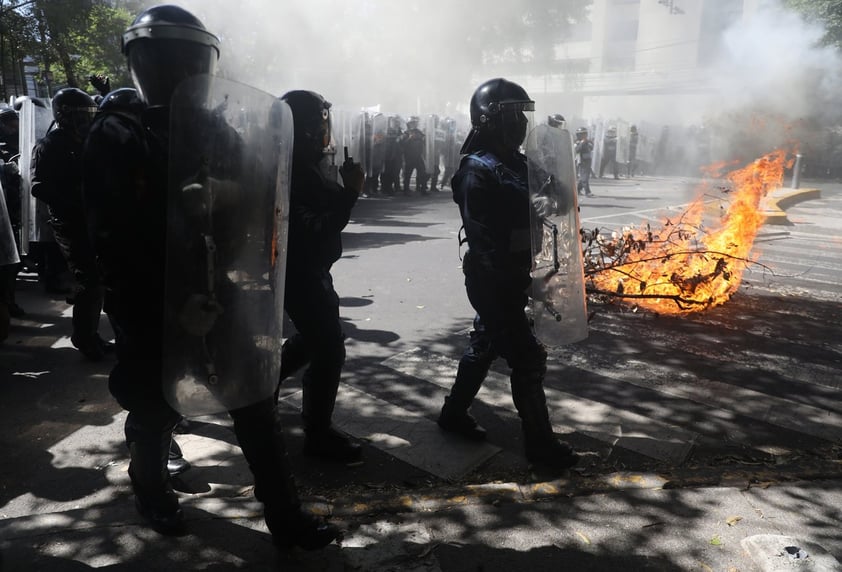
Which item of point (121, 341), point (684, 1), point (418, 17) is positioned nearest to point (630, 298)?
point (121, 341)

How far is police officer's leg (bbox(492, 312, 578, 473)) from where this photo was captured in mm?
3066

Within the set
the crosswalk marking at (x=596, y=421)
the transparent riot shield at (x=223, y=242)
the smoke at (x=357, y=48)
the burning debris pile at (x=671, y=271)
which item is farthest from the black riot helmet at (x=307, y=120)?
the smoke at (x=357, y=48)

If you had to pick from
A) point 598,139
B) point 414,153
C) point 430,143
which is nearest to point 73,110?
point 414,153

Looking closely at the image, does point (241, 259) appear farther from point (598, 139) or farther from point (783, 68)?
point (783, 68)

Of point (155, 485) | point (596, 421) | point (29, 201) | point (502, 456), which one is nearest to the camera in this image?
point (155, 485)

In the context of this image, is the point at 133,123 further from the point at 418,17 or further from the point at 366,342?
the point at 418,17

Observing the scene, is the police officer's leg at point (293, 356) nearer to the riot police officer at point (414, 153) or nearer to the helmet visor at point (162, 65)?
the helmet visor at point (162, 65)

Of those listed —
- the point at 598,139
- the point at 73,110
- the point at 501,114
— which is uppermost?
the point at 598,139

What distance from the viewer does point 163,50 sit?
2.08 m

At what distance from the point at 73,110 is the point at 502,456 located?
4052mm

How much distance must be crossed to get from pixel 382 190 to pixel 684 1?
102ft

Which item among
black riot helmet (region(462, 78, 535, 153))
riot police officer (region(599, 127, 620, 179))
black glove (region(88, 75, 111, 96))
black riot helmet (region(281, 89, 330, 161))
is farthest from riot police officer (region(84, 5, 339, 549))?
riot police officer (region(599, 127, 620, 179))

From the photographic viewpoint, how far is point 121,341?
2.30m

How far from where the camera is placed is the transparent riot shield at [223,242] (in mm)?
2002
